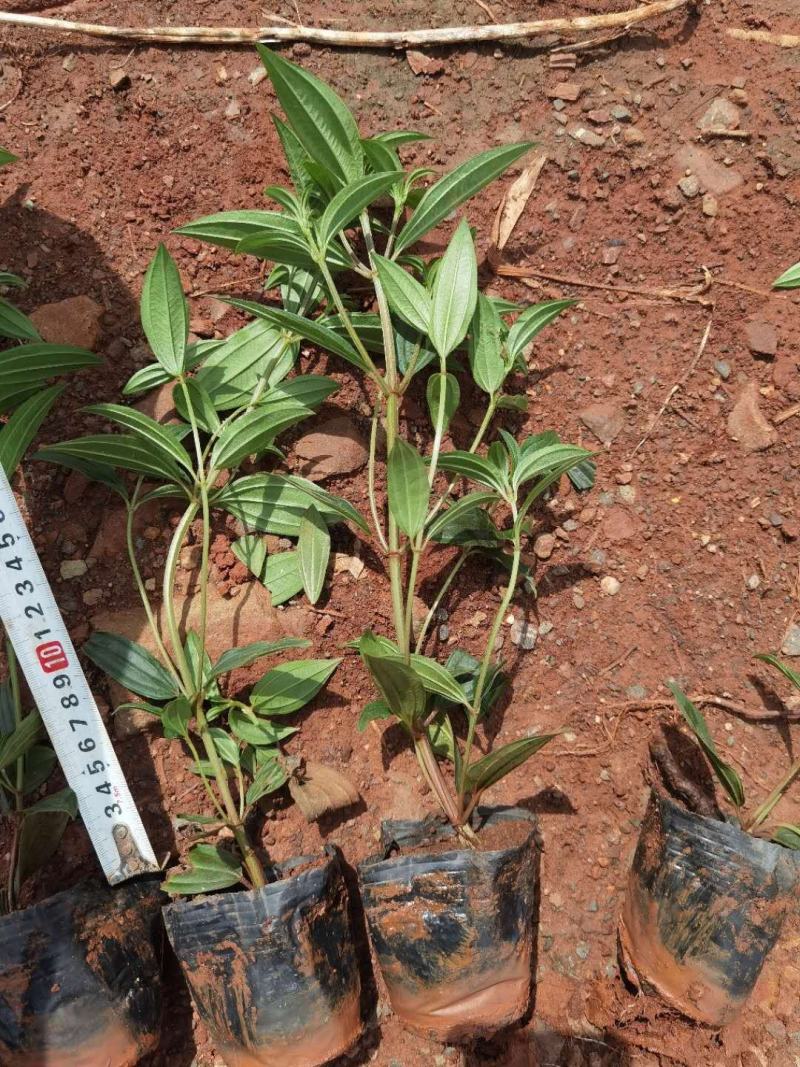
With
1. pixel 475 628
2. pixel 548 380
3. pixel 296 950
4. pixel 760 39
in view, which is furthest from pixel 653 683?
pixel 760 39

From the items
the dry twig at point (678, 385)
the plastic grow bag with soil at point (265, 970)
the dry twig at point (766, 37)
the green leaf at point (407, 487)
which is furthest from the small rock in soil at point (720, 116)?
the plastic grow bag with soil at point (265, 970)

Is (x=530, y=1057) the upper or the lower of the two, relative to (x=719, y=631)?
lower

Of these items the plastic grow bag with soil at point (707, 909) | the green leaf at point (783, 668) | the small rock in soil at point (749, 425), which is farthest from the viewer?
the small rock in soil at point (749, 425)

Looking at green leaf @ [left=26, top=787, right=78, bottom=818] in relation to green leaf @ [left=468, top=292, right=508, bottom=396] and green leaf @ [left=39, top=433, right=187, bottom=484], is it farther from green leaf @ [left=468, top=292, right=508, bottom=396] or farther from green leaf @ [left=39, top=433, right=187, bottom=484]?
green leaf @ [left=468, top=292, right=508, bottom=396]

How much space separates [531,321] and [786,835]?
3.92 ft

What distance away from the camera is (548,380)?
2.03 m

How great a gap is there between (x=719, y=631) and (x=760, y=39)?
56.8 inches

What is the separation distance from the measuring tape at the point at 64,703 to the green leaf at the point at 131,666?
75 millimetres

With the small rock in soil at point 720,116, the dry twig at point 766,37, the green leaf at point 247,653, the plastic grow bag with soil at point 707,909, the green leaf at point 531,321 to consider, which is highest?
the dry twig at point 766,37

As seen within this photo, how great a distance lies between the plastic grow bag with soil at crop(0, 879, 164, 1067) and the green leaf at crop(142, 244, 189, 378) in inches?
43.4

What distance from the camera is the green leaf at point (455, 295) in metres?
1.72

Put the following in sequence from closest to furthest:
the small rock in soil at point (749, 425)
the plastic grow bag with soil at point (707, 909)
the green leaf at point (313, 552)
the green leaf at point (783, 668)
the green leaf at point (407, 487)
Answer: the green leaf at point (407, 487) < the plastic grow bag with soil at point (707, 909) < the green leaf at point (783, 668) < the green leaf at point (313, 552) < the small rock in soil at point (749, 425)

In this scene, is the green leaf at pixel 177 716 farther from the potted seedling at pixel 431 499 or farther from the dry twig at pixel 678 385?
the dry twig at pixel 678 385

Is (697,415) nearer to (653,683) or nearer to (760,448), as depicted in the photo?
(760,448)
